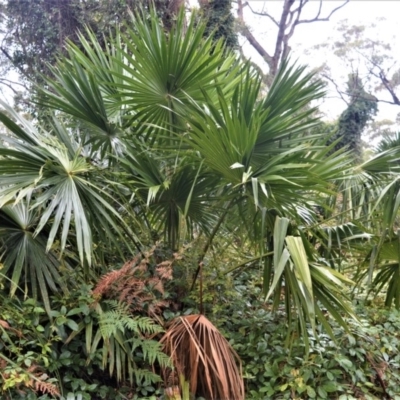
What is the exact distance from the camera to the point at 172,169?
2.52 m

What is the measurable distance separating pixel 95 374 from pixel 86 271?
22.3 inches

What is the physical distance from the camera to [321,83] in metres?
2.28

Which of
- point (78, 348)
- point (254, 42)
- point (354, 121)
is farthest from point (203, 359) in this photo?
point (254, 42)

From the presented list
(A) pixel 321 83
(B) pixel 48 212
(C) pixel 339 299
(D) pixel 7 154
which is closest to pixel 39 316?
(B) pixel 48 212

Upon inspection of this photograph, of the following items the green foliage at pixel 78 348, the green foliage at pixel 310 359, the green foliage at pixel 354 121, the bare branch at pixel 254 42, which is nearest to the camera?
the green foliage at pixel 78 348

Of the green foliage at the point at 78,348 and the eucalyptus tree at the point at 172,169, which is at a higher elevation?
the eucalyptus tree at the point at 172,169

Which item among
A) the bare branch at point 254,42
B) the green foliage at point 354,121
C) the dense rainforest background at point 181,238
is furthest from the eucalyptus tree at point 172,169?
the bare branch at point 254,42

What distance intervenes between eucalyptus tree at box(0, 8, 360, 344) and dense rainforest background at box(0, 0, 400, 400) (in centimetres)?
1

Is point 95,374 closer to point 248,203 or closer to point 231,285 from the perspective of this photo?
point 231,285

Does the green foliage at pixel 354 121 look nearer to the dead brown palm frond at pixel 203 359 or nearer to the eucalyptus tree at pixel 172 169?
the eucalyptus tree at pixel 172 169

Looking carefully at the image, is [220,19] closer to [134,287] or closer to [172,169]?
[172,169]

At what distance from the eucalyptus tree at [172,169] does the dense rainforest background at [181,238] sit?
11 mm

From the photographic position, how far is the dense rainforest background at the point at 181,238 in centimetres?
192

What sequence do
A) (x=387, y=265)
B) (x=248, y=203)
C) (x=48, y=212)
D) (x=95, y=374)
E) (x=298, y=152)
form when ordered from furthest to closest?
1. (x=387, y=265)
2. (x=248, y=203)
3. (x=95, y=374)
4. (x=298, y=152)
5. (x=48, y=212)
